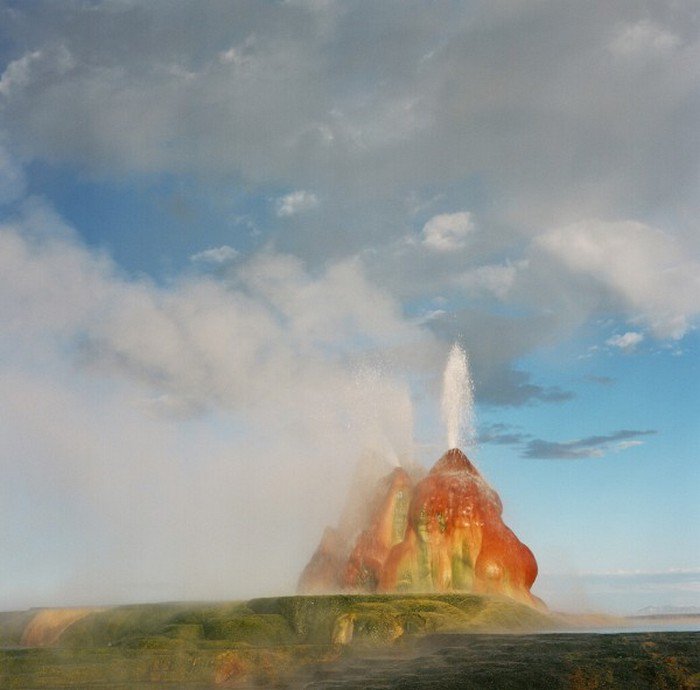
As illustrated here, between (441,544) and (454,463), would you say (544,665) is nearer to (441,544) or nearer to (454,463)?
(441,544)

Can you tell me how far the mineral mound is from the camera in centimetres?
6869

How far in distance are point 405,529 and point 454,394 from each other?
57.8 feet

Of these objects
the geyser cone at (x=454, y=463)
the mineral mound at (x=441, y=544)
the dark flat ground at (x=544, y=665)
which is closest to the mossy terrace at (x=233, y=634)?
the dark flat ground at (x=544, y=665)

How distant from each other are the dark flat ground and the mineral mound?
28546 mm

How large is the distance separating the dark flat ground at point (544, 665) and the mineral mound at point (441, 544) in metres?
28.5

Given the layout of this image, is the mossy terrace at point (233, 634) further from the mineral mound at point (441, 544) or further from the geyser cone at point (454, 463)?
the geyser cone at point (454, 463)

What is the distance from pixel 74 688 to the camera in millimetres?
39219

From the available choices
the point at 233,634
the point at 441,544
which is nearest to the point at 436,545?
the point at 441,544

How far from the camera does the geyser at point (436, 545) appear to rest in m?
68.8

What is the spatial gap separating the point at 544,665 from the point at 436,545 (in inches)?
1530

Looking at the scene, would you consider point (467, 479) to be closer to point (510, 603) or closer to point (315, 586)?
point (510, 603)

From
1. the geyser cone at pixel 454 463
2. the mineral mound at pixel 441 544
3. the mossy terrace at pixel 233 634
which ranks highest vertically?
the geyser cone at pixel 454 463

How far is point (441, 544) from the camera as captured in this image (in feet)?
230

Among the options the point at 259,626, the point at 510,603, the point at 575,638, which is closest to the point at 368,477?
the point at 510,603
